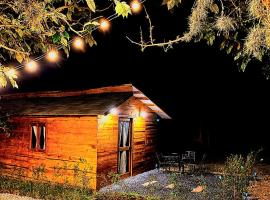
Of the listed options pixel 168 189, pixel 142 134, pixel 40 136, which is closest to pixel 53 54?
pixel 168 189

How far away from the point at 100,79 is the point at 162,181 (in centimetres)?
1954

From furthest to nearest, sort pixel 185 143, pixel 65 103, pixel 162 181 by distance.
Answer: pixel 185 143 < pixel 65 103 < pixel 162 181

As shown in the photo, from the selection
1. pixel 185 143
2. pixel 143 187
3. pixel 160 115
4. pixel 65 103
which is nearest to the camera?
pixel 143 187

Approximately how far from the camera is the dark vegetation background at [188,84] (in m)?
23.6

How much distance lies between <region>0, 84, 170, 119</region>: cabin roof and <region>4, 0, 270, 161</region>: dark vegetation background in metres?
6.52

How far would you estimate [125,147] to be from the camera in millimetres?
12977

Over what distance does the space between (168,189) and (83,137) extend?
4.06 meters

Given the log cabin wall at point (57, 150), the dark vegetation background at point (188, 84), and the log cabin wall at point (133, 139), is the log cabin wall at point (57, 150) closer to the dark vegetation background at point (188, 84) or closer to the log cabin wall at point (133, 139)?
the log cabin wall at point (133, 139)

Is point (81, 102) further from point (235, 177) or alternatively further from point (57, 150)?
point (235, 177)

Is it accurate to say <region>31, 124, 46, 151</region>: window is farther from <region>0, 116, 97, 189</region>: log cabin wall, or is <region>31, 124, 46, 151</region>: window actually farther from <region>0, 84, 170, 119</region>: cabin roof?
<region>0, 84, 170, 119</region>: cabin roof

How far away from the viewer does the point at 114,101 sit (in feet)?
38.7

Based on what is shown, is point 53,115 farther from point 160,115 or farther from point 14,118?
point 160,115

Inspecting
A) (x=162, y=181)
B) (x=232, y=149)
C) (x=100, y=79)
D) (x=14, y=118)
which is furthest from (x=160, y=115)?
(x=100, y=79)

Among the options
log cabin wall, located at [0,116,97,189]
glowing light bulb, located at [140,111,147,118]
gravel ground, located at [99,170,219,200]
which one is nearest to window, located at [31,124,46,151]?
log cabin wall, located at [0,116,97,189]
